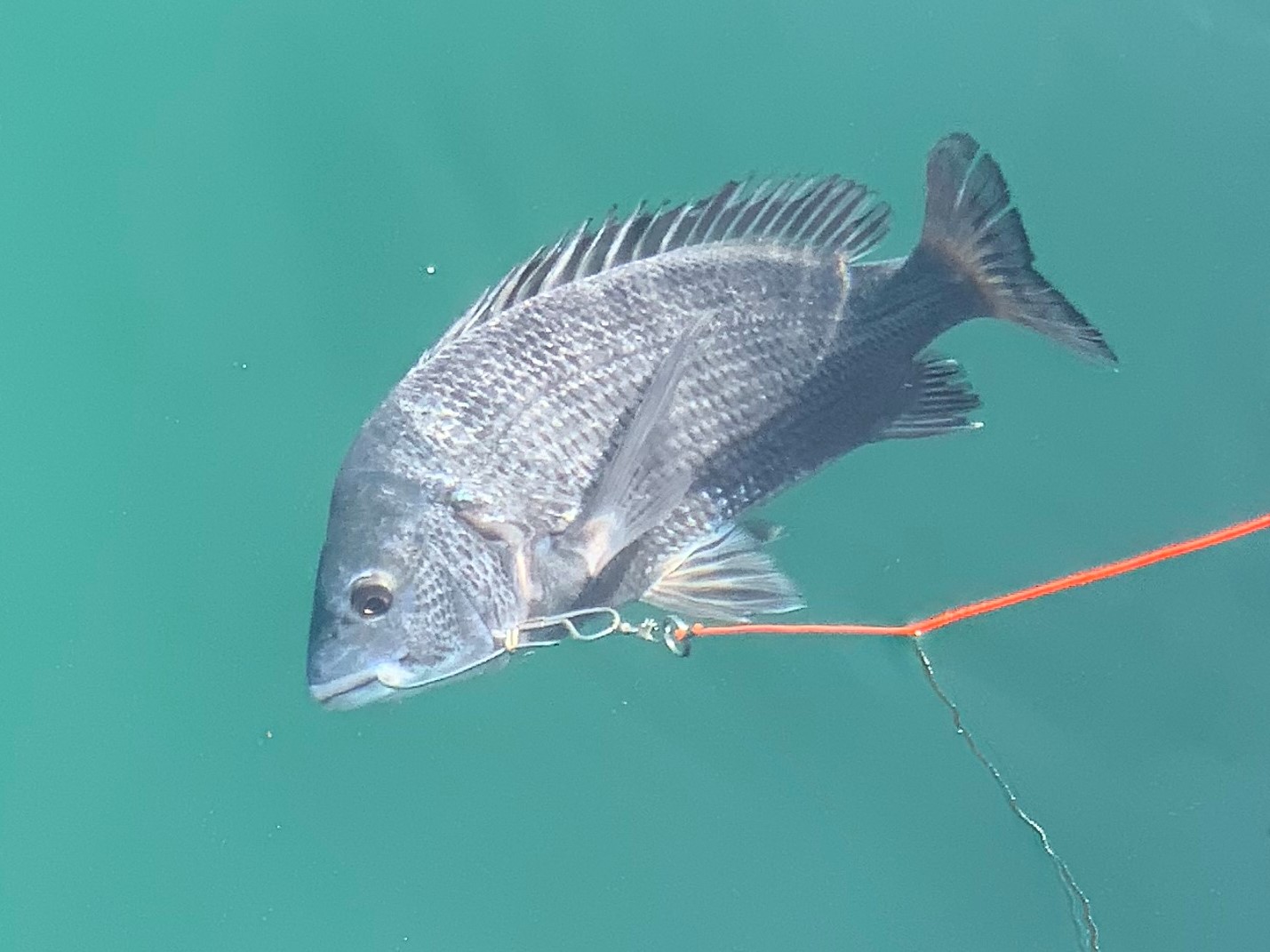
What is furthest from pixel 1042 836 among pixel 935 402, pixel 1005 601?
pixel 935 402

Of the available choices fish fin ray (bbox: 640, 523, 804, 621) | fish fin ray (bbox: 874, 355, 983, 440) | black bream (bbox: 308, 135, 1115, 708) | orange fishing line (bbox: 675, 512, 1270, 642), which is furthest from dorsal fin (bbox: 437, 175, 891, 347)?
orange fishing line (bbox: 675, 512, 1270, 642)

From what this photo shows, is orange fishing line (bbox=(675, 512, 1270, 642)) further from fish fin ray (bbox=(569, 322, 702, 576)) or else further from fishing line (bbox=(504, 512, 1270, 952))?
fish fin ray (bbox=(569, 322, 702, 576))

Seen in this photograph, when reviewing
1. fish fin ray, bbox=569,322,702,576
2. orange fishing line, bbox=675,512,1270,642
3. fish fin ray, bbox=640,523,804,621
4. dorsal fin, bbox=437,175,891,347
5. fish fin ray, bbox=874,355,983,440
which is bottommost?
orange fishing line, bbox=675,512,1270,642

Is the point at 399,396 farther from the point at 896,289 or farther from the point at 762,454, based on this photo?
the point at 896,289

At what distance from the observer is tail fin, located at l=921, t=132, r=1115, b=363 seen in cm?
229

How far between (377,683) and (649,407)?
72cm

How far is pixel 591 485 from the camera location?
6.90 feet

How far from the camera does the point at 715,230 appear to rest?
7.34 ft

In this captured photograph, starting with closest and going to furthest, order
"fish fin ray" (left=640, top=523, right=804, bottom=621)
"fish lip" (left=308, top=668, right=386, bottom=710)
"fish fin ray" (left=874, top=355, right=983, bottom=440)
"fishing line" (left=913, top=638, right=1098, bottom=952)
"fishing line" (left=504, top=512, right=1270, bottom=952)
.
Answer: "fish lip" (left=308, top=668, right=386, bottom=710) → "fishing line" (left=504, top=512, right=1270, bottom=952) → "fish fin ray" (left=640, top=523, right=804, bottom=621) → "fish fin ray" (left=874, top=355, right=983, bottom=440) → "fishing line" (left=913, top=638, right=1098, bottom=952)

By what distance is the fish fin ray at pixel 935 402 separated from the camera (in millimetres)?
2346

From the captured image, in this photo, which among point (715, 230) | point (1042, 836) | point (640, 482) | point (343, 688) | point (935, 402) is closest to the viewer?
point (343, 688)

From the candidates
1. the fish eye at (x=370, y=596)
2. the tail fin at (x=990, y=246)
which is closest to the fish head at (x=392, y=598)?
the fish eye at (x=370, y=596)

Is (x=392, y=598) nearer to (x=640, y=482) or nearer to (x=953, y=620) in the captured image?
(x=640, y=482)

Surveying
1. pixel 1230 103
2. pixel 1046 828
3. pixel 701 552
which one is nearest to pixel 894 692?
pixel 1046 828
